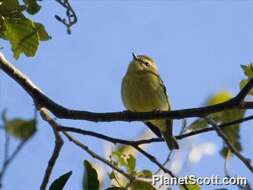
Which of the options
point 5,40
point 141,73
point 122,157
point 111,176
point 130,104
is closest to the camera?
point 111,176

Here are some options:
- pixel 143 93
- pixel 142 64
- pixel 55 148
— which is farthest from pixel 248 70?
pixel 142 64

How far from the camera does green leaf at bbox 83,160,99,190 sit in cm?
297

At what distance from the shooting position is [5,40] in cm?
406

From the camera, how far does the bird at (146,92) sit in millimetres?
6113

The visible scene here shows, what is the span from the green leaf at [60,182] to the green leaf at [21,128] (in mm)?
272

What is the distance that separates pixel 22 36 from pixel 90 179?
1311 millimetres

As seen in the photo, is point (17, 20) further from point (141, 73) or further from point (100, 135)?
point (141, 73)

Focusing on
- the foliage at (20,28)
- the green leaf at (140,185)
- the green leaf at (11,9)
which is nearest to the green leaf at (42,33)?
the foliage at (20,28)

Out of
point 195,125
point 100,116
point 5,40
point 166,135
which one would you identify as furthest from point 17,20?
point 166,135

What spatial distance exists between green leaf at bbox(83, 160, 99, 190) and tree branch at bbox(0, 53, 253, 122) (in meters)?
0.66

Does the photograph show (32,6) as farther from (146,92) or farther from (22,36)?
(146,92)

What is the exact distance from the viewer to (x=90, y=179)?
9.83 ft

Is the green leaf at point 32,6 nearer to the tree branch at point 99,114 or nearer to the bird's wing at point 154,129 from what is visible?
the tree branch at point 99,114

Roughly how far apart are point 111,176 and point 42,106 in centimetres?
67
